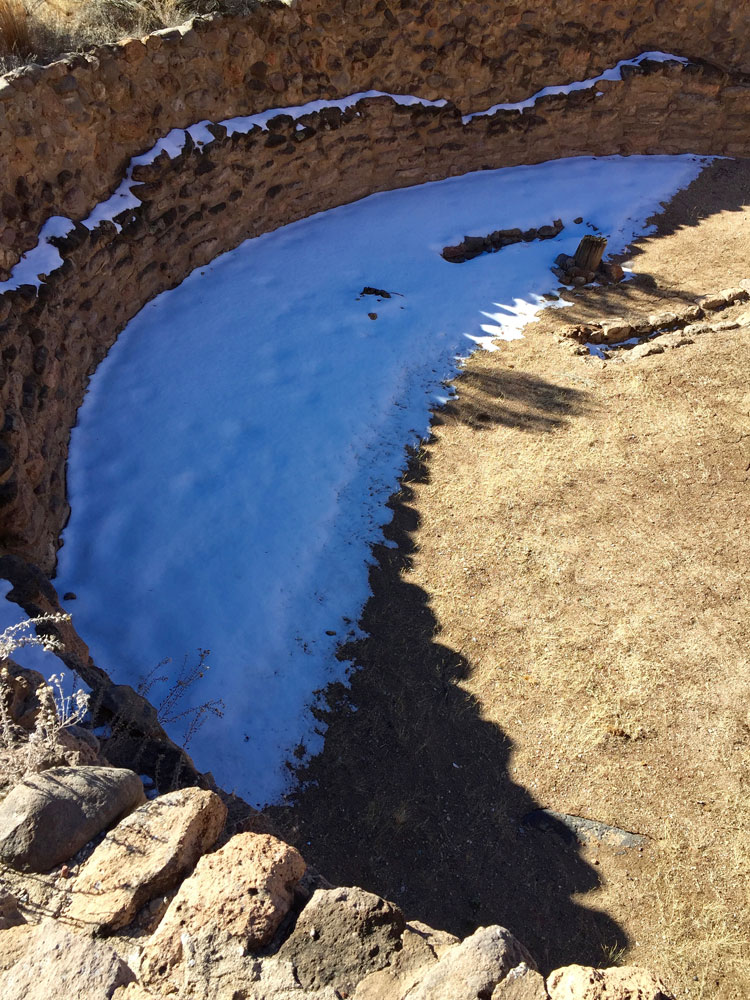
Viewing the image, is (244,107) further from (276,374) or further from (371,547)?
(371,547)

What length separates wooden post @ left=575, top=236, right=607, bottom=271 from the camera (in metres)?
9.44

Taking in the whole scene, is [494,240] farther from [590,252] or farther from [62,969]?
[62,969]

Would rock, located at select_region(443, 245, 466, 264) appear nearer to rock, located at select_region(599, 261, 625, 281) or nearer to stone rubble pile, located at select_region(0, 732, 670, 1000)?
rock, located at select_region(599, 261, 625, 281)

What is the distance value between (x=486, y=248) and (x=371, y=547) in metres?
5.40

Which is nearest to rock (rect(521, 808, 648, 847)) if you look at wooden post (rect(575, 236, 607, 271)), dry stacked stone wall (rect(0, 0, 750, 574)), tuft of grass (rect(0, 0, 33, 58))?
dry stacked stone wall (rect(0, 0, 750, 574))

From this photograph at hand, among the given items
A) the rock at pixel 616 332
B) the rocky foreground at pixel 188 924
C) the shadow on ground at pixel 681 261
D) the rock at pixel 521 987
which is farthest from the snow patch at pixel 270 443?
the rock at pixel 521 987

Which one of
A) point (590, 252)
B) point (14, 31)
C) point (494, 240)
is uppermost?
point (14, 31)

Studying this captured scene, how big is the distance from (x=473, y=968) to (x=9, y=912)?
1525mm

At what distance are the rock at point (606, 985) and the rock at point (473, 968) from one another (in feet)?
0.34

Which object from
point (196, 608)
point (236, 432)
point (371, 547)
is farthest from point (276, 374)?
point (196, 608)

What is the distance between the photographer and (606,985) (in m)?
2.36

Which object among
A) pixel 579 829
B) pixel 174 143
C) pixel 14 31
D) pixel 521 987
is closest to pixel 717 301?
pixel 174 143

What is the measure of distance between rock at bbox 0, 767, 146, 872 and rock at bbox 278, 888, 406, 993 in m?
0.84

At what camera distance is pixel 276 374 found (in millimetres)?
7477
